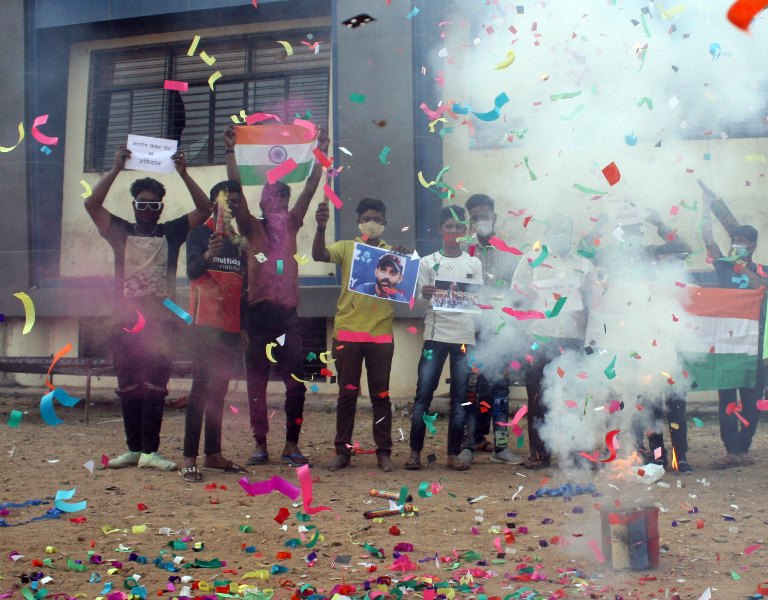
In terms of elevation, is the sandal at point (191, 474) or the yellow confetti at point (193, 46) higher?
the yellow confetti at point (193, 46)

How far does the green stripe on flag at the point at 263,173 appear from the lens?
639 centimetres

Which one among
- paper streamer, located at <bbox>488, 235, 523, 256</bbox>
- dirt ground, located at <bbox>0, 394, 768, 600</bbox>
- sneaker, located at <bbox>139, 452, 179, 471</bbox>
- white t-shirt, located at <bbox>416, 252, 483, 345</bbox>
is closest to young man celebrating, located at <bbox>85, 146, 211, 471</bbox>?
sneaker, located at <bbox>139, 452, 179, 471</bbox>

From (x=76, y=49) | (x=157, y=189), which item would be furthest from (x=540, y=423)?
(x=76, y=49)

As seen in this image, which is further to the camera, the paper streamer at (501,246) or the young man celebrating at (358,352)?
the paper streamer at (501,246)

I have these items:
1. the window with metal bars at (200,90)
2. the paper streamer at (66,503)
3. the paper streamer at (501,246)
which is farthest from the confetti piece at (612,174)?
the window with metal bars at (200,90)

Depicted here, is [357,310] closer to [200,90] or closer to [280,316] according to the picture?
[280,316]

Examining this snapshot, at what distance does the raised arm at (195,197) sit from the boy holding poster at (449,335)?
4.86 feet

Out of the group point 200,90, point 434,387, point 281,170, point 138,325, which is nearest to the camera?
point 138,325

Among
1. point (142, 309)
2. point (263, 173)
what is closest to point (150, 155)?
point (263, 173)

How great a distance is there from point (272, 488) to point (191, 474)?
23.0 inches

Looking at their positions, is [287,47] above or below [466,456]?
above

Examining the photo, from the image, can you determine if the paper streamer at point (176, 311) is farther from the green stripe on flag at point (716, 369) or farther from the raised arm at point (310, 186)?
the green stripe on flag at point (716, 369)

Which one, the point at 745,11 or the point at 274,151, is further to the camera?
the point at 274,151

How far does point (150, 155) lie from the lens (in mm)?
6004
